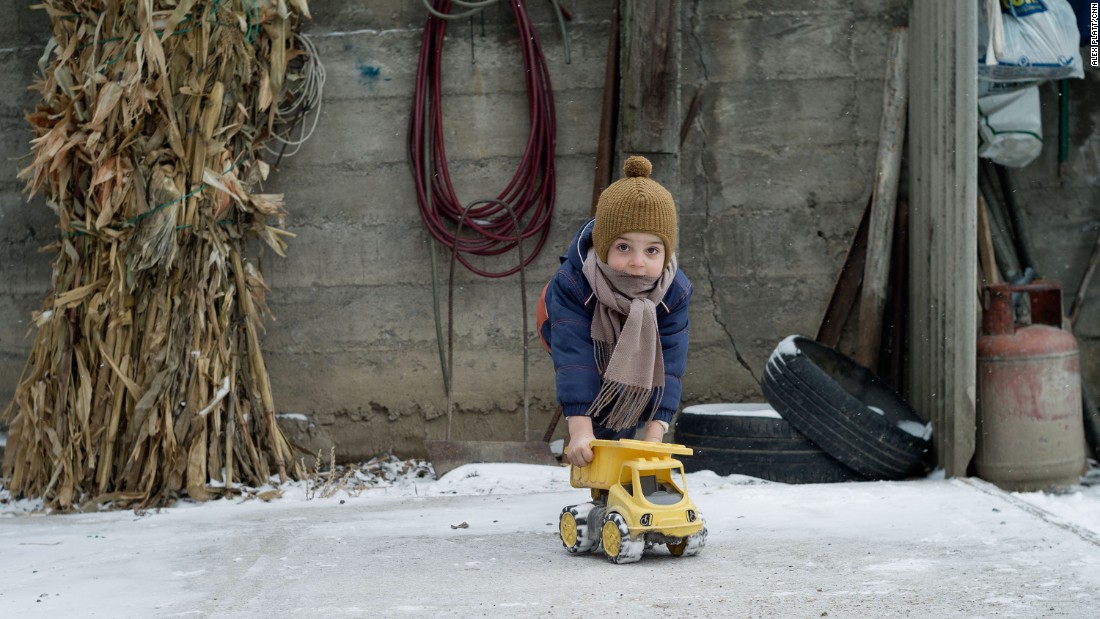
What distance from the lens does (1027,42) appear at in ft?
15.4

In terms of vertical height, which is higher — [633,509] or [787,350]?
[787,350]

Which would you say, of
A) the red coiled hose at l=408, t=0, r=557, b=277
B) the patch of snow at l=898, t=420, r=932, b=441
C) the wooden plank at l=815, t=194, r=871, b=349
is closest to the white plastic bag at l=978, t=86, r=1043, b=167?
the wooden plank at l=815, t=194, r=871, b=349

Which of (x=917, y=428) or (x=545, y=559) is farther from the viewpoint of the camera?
(x=917, y=428)

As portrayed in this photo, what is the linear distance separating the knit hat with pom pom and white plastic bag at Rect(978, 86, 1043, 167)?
2.26 meters

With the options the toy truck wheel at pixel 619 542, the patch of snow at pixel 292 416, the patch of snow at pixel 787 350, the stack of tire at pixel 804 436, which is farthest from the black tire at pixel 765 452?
the patch of snow at pixel 292 416

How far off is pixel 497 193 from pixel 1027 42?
7.55ft

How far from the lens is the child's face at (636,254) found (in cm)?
314

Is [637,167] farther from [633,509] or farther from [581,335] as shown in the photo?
[633,509]

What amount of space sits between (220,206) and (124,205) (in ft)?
1.21

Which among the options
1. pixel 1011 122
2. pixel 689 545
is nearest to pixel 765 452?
pixel 689 545

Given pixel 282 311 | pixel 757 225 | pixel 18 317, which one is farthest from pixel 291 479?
pixel 757 225

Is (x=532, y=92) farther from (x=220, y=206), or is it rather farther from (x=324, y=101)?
(x=220, y=206)

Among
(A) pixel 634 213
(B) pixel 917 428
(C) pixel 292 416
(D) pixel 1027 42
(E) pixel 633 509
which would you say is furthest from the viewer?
(C) pixel 292 416

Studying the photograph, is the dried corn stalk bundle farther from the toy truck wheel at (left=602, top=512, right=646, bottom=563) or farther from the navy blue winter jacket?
the toy truck wheel at (left=602, top=512, right=646, bottom=563)
